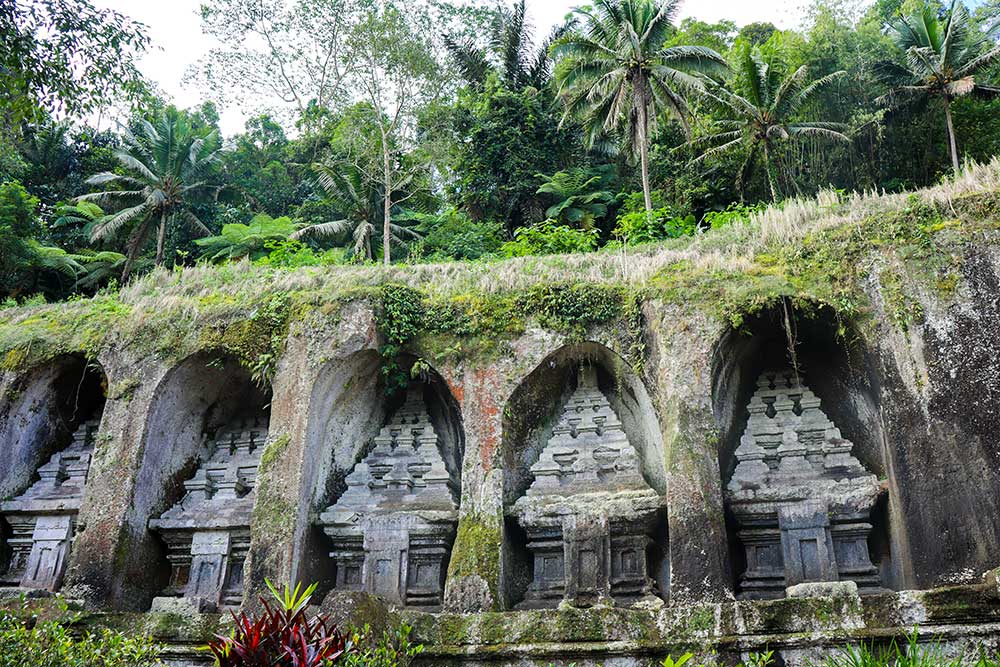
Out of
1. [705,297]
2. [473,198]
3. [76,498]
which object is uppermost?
[473,198]

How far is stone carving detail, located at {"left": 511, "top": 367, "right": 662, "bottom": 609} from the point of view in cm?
1076

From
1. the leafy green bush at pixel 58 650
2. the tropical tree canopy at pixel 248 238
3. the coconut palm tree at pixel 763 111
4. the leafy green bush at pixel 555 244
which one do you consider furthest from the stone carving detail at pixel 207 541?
the coconut palm tree at pixel 763 111

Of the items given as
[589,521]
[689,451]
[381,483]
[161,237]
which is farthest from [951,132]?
[161,237]

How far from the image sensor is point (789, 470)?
442 inches

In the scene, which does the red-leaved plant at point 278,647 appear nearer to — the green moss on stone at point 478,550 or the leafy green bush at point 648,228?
the green moss on stone at point 478,550

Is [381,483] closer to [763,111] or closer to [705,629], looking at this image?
[705,629]

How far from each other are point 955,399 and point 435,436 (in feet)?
23.3

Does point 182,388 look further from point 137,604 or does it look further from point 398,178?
point 398,178

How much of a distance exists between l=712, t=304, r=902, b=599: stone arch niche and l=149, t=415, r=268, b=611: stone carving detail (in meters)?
7.15

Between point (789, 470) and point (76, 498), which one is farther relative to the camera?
point (76, 498)

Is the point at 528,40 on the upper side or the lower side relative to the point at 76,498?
upper

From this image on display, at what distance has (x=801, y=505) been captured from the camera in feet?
35.2

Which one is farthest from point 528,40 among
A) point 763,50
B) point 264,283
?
point 264,283

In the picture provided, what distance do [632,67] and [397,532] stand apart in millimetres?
15430
